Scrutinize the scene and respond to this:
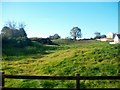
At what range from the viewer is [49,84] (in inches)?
660

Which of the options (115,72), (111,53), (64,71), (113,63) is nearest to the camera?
(115,72)

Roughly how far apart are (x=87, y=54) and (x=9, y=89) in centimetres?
1811

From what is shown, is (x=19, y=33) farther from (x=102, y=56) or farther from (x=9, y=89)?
(x=9, y=89)

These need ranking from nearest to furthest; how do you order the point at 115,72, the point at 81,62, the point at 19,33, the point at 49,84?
the point at 49,84, the point at 115,72, the point at 81,62, the point at 19,33

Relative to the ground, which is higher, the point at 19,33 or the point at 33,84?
the point at 19,33

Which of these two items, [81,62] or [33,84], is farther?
[81,62]

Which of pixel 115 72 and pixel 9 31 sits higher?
pixel 9 31

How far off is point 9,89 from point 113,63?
47.9 feet

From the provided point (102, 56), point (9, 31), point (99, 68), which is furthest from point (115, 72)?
point (9, 31)

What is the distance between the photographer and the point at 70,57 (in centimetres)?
2742

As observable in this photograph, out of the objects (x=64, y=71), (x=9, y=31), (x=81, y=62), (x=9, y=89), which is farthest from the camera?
(x=9, y=31)

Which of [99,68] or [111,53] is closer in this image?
[99,68]

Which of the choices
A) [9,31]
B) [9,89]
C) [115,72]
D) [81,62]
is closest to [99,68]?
[115,72]

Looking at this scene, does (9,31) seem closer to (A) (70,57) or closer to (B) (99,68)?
(A) (70,57)
